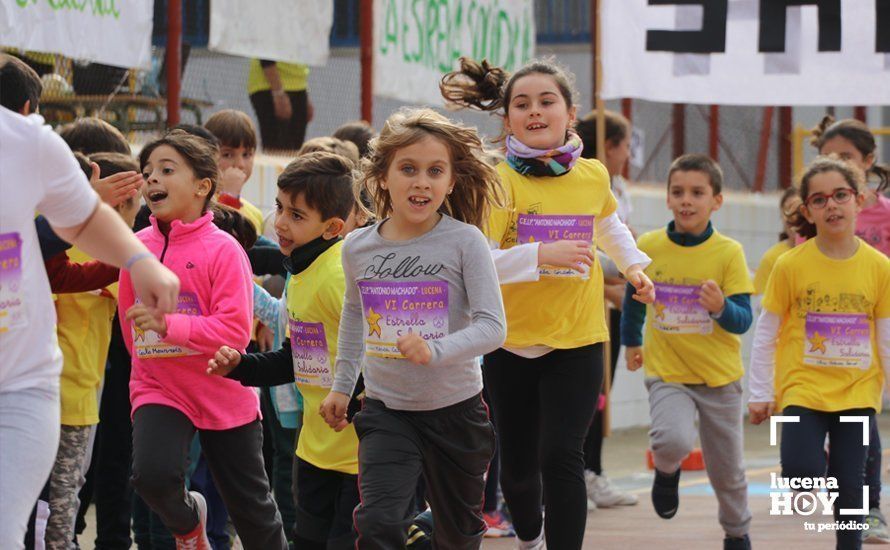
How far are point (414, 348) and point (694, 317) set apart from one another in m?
3.21

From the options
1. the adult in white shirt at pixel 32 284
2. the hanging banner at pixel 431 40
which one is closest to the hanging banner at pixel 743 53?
the hanging banner at pixel 431 40

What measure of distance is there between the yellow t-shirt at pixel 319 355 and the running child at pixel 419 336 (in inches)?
11.8

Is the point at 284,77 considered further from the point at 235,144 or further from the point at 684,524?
the point at 684,524

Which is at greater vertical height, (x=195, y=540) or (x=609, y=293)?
(x=609, y=293)

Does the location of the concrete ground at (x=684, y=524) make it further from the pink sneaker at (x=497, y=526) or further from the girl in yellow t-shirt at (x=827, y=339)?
the girl in yellow t-shirt at (x=827, y=339)

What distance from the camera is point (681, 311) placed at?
25.0 feet

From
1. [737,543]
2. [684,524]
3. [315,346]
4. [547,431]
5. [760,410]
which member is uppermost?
[315,346]

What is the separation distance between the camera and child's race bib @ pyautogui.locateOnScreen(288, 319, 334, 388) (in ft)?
18.6

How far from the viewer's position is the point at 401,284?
508 cm

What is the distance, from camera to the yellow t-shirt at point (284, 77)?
962 cm

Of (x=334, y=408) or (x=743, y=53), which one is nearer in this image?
(x=334, y=408)

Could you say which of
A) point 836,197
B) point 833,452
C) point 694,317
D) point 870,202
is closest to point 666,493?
point 694,317

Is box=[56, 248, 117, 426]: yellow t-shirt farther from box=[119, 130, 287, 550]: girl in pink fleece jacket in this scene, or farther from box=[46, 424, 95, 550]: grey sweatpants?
box=[119, 130, 287, 550]: girl in pink fleece jacket

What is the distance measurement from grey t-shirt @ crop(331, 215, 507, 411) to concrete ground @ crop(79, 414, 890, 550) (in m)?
2.69
